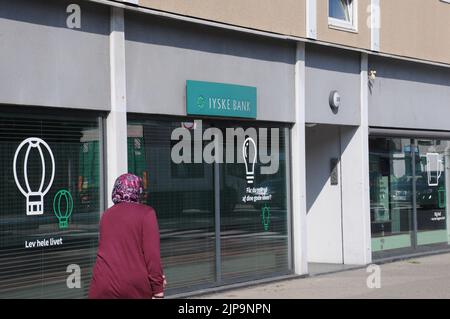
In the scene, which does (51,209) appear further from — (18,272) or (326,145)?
(326,145)

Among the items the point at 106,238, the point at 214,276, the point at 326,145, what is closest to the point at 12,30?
the point at 106,238

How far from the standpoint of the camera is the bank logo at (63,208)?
30.3ft

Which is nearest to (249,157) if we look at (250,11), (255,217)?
(255,217)

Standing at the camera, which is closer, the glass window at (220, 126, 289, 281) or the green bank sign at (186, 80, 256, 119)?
the green bank sign at (186, 80, 256, 119)

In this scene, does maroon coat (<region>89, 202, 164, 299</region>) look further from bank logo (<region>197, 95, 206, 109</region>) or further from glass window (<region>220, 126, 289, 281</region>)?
glass window (<region>220, 126, 289, 281</region>)

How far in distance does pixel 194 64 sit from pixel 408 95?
5.99 metres

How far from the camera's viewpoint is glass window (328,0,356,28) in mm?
13641

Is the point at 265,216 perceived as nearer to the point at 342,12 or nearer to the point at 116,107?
the point at 116,107

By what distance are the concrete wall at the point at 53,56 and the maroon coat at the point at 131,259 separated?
345 centimetres

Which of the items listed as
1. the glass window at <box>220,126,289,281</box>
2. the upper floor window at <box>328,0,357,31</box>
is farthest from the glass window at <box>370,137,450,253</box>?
the glass window at <box>220,126,289,281</box>

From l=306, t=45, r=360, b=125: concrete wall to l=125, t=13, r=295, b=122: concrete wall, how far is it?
532 millimetres

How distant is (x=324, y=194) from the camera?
14.6 metres

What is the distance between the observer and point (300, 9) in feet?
41.7

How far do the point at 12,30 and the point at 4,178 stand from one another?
159 centimetres
